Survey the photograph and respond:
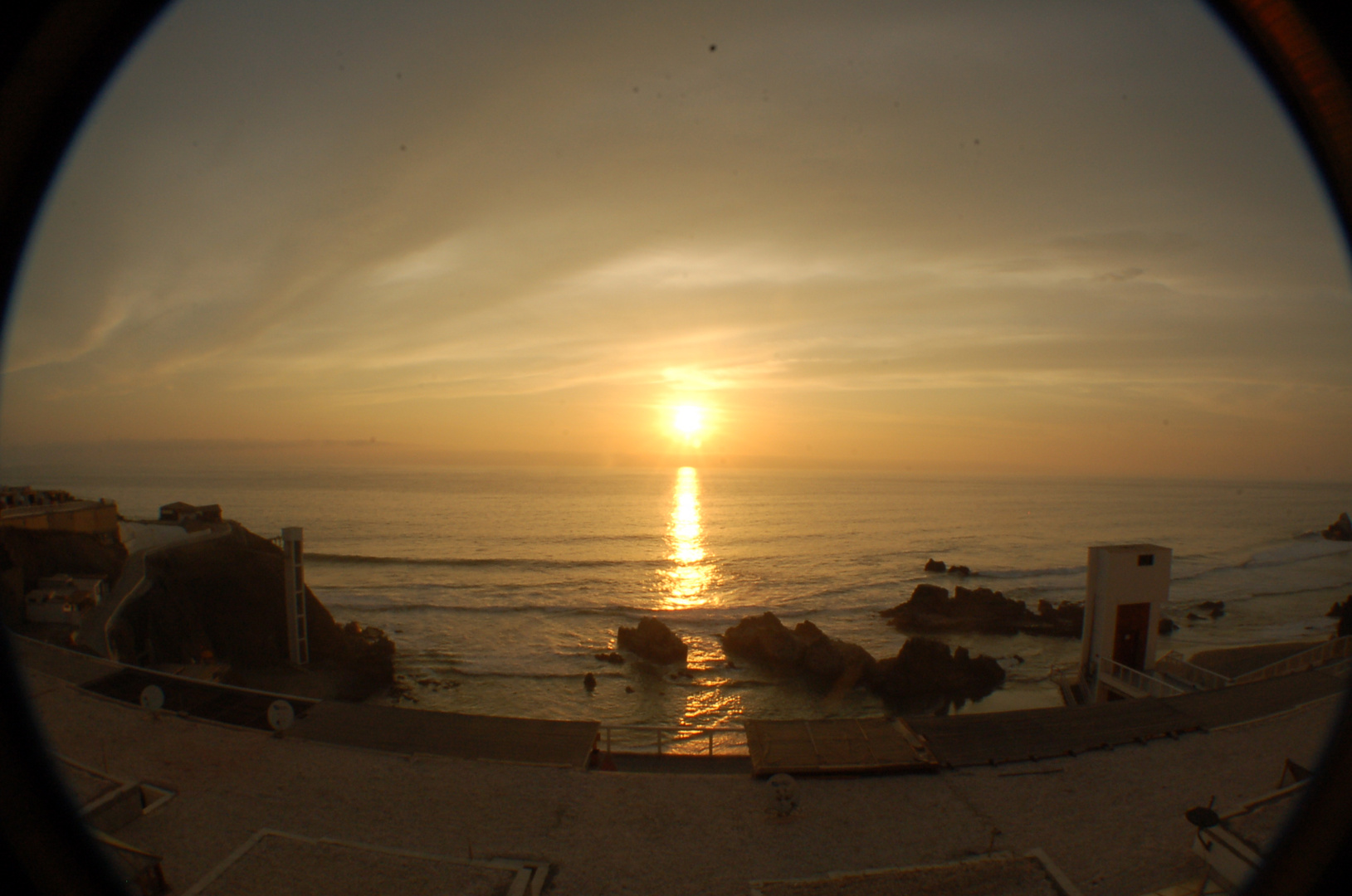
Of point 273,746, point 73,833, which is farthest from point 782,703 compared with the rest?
point 73,833

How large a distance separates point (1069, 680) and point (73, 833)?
16.9 meters

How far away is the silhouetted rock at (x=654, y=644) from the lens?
78.5 ft

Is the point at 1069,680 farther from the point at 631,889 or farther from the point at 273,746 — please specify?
the point at 273,746

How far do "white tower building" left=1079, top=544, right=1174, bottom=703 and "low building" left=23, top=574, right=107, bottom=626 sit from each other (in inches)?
1087

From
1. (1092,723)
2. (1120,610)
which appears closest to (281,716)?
(1092,723)

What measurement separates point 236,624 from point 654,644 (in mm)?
14255

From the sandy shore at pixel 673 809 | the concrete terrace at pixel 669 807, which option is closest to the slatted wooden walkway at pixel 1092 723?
the concrete terrace at pixel 669 807

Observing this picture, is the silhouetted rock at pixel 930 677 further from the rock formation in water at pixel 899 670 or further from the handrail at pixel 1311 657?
the handrail at pixel 1311 657

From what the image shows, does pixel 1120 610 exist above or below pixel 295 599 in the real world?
above

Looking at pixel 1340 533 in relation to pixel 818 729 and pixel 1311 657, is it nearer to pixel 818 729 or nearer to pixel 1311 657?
pixel 1311 657

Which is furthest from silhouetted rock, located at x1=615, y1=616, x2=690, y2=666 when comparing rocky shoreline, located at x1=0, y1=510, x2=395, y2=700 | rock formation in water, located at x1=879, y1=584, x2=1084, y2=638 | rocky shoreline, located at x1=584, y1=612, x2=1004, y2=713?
rock formation in water, located at x1=879, y1=584, x2=1084, y2=638

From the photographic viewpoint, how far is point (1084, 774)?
782 centimetres

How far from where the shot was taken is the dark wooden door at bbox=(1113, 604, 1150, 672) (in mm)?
13312

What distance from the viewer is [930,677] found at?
20641mm
